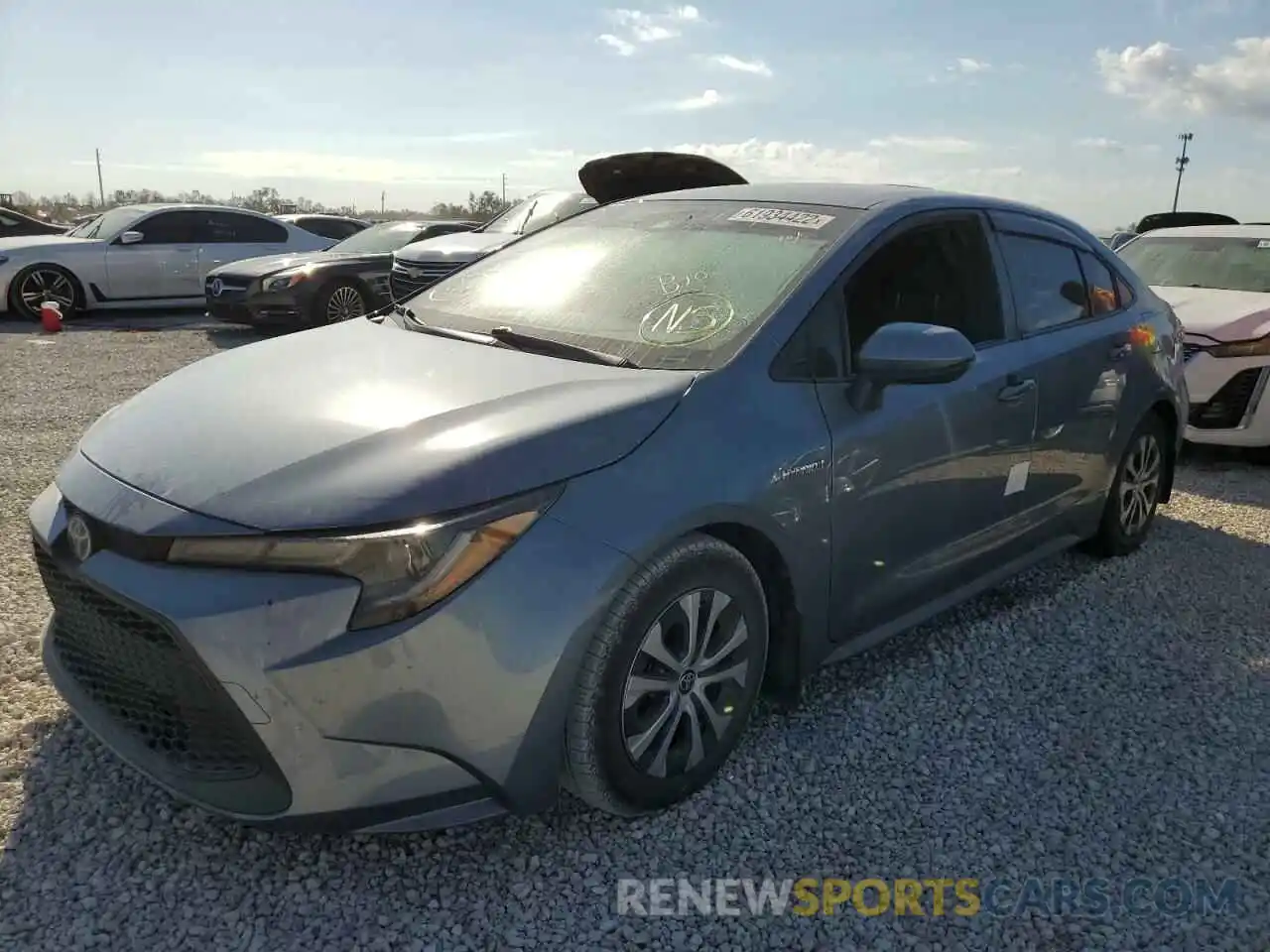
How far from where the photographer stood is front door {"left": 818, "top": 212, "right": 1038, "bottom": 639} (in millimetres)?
2826

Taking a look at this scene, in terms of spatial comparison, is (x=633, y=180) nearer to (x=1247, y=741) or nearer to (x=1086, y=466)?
(x=1086, y=466)

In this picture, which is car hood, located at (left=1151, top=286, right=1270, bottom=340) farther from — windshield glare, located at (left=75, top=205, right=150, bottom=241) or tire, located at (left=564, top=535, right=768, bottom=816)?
windshield glare, located at (left=75, top=205, right=150, bottom=241)

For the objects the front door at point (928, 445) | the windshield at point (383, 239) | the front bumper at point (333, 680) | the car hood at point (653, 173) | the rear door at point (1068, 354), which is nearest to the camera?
the front bumper at point (333, 680)

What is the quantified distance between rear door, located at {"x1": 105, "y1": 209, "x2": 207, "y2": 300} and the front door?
11.1m

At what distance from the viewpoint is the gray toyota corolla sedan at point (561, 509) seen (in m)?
2.00

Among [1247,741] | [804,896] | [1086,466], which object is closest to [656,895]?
[804,896]

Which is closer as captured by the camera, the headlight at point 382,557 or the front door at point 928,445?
the headlight at point 382,557

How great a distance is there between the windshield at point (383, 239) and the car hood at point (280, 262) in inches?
14.4

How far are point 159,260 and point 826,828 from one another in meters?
11.9

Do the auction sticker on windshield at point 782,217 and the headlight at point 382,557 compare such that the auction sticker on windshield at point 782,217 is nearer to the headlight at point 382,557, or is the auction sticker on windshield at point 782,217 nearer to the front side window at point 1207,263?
the headlight at point 382,557

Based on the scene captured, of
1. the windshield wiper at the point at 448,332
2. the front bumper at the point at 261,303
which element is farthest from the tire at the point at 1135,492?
the front bumper at the point at 261,303

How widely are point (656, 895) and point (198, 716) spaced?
106cm

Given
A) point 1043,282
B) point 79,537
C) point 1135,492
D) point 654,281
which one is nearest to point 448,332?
point 654,281

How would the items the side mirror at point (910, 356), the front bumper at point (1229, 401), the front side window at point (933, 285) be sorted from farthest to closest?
1. the front bumper at point (1229, 401)
2. the front side window at point (933, 285)
3. the side mirror at point (910, 356)
